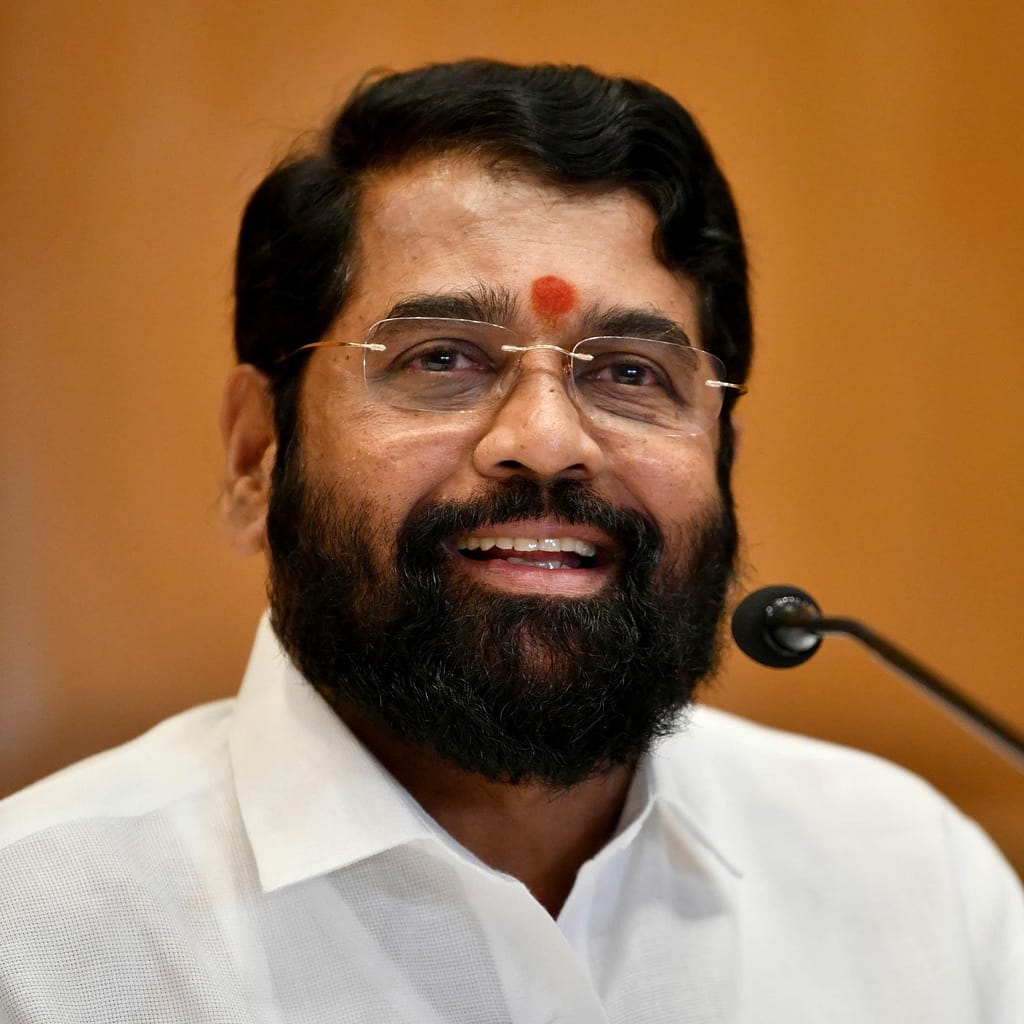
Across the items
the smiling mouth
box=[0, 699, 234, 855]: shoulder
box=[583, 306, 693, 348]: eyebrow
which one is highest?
box=[583, 306, 693, 348]: eyebrow

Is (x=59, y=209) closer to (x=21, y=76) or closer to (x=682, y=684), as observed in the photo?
(x=21, y=76)

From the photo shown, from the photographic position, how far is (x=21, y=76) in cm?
207

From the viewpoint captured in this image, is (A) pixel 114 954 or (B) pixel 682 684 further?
(B) pixel 682 684

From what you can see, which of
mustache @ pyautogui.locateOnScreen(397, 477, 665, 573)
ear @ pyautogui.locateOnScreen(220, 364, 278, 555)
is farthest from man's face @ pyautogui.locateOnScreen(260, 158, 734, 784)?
ear @ pyautogui.locateOnScreen(220, 364, 278, 555)

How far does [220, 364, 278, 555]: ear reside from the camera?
1.76 metres

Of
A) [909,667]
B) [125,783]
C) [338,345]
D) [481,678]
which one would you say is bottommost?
[125,783]

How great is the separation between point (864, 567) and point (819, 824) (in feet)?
2.13

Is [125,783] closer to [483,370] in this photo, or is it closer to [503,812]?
[503,812]

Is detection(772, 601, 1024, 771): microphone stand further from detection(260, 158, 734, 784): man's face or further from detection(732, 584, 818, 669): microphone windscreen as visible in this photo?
detection(260, 158, 734, 784): man's face

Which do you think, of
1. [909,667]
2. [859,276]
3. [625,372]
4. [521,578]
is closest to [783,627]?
[909,667]

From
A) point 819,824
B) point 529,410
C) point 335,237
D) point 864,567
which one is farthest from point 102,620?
point 864,567

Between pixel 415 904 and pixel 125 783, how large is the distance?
0.38 metres

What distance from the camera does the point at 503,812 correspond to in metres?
1.59

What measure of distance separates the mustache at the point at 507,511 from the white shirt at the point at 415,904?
27 centimetres
